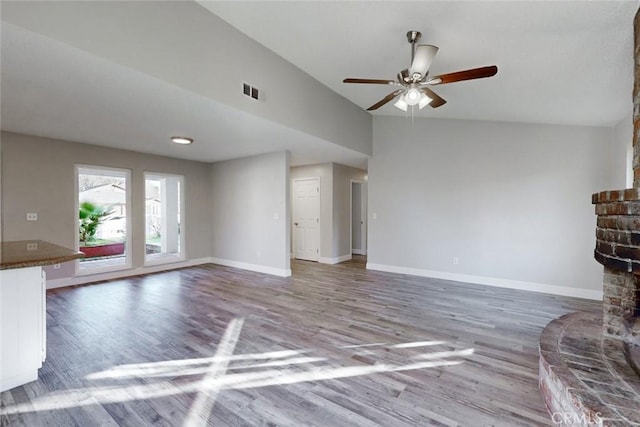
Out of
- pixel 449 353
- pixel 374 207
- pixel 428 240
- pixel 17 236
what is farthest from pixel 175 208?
pixel 449 353

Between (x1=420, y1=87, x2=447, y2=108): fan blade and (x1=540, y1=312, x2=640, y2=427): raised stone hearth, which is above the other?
(x1=420, y1=87, x2=447, y2=108): fan blade

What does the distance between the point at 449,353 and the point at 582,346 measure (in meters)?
0.92

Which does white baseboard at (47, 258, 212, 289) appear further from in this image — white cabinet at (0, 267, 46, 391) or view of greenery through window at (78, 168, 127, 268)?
white cabinet at (0, 267, 46, 391)

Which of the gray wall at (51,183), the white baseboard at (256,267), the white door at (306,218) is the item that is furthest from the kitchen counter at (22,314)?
the white door at (306,218)

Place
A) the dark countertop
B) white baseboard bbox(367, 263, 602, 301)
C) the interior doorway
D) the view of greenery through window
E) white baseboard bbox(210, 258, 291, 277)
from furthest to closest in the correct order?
1. the interior doorway
2. the view of greenery through window
3. white baseboard bbox(210, 258, 291, 277)
4. white baseboard bbox(367, 263, 602, 301)
5. the dark countertop

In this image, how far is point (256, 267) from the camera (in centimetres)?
573

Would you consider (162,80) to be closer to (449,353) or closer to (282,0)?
(282,0)

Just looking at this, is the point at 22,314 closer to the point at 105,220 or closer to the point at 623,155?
the point at 105,220

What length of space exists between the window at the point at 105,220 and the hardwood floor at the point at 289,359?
1645 mm

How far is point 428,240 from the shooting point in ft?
17.2

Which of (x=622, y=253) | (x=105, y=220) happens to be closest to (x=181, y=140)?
(x=105, y=220)

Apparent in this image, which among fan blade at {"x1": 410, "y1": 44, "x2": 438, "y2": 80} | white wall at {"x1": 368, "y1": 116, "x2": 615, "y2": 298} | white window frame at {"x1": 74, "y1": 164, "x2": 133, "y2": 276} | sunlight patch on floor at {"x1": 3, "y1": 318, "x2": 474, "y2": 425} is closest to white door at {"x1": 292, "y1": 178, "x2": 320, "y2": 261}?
white wall at {"x1": 368, "y1": 116, "x2": 615, "y2": 298}

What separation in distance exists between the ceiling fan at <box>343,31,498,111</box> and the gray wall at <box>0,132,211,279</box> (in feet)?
15.4

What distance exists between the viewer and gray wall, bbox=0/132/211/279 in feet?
13.4
